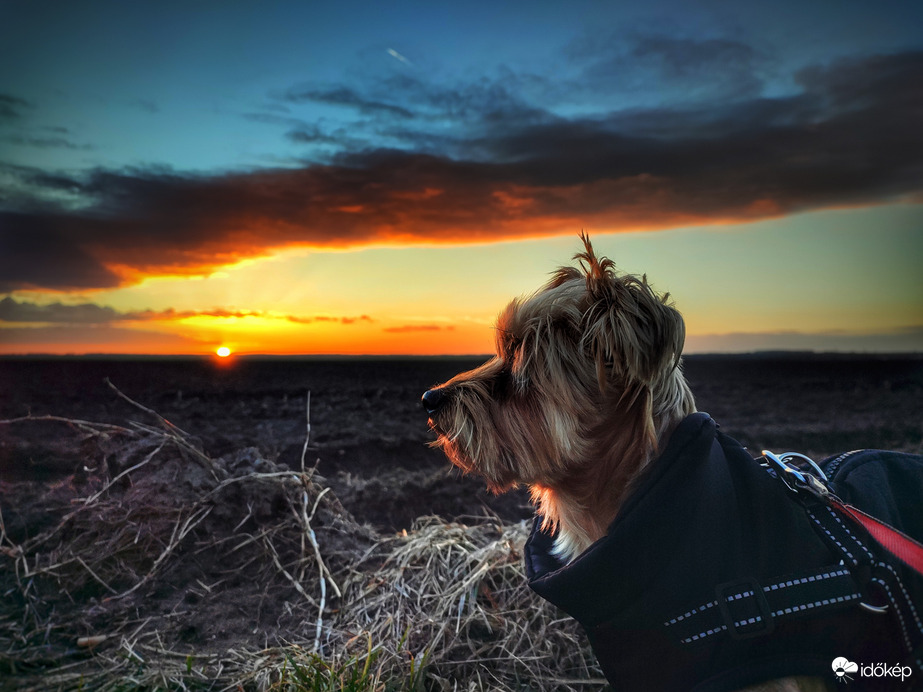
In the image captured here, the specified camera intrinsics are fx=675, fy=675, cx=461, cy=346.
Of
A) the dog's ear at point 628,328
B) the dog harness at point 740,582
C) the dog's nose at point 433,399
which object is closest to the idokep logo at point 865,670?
the dog harness at point 740,582

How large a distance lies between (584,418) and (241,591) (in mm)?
3864

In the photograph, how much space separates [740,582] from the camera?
9.14 ft

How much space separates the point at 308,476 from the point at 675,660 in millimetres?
4626

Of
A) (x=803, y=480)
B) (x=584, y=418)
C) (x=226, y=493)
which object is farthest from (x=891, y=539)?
(x=226, y=493)

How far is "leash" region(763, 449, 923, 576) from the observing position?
278cm

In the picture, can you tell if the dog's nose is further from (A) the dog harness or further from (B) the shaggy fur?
(A) the dog harness

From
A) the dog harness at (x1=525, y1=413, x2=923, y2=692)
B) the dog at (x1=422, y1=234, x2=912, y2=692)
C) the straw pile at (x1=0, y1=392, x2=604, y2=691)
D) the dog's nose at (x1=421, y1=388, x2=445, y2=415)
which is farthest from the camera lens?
the straw pile at (x1=0, y1=392, x2=604, y2=691)

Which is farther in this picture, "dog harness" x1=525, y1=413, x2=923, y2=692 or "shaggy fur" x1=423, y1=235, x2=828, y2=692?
"shaggy fur" x1=423, y1=235, x2=828, y2=692

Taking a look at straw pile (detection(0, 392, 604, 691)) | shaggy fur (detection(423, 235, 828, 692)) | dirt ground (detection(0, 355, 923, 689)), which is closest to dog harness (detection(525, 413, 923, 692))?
shaggy fur (detection(423, 235, 828, 692))

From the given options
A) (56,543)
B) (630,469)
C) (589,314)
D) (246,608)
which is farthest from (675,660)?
(56,543)

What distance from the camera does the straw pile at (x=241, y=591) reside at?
4.71 metres

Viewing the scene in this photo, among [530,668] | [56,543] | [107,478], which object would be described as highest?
[107,478]

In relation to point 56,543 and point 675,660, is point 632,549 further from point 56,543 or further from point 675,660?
point 56,543

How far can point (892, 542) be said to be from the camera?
281 centimetres
